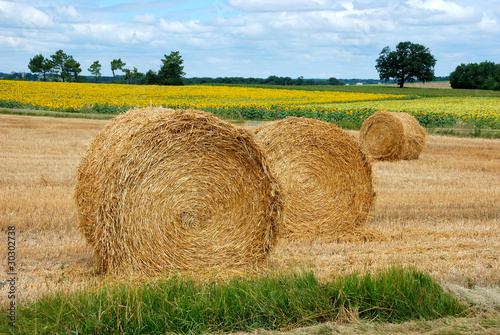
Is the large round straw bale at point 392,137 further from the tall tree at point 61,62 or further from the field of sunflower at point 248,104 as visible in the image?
the tall tree at point 61,62

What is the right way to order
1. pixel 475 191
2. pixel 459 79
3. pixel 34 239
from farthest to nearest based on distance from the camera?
pixel 459 79
pixel 475 191
pixel 34 239

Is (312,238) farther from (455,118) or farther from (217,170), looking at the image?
(455,118)

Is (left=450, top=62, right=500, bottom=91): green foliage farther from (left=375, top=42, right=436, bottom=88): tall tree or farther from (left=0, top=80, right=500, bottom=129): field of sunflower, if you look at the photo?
(left=0, top=80, right=500, bottom=129): field of sunflower

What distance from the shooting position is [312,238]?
7730 mm

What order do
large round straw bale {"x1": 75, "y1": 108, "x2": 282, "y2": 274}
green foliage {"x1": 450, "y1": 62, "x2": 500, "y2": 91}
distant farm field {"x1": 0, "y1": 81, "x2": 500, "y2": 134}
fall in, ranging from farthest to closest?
green foliage {"x1": 450, "y1": 62, "x2": 500, "y2": 91}, distant farm field {"x1": 0, "y1": 81, "x2": 500, "y2": 134}, large round straw bale {"x1": 75, "y1": 108, "x2": 282, "y2": 274}

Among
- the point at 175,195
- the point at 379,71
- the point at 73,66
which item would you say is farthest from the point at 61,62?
the point at 175,195

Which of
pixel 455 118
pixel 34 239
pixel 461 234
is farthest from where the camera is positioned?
pixel 455 118

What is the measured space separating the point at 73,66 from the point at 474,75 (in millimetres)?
52941

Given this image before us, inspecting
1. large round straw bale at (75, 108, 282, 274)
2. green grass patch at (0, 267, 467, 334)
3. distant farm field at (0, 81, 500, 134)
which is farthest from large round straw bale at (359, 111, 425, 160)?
green grass patch at (0, 267, 467, 334)

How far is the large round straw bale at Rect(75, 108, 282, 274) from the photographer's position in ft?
18.5

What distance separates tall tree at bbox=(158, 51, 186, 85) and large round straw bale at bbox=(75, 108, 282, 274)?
2312 inches

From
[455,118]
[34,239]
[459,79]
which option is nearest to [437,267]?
[34,239]

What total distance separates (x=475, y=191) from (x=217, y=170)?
658 centimetres

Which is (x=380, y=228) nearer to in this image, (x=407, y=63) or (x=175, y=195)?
(x=175, y=195)
